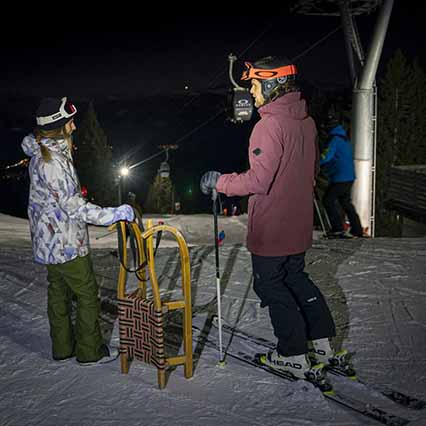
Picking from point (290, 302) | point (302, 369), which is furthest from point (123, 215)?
point (302, 369)

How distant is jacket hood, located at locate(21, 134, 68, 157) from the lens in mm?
3783

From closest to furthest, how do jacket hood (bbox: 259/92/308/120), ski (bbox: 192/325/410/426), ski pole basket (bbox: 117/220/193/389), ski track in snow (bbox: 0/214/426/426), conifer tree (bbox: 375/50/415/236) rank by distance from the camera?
ski (bbox: 192/325/410/426) → ski track in snow (bbox: 0/214/426/426) → jacket hood (bbox: 259/92/308/120) → ski pole basket (bbox: 117/220/193/389) → conifer tree (bbox: 375/50/415/236)

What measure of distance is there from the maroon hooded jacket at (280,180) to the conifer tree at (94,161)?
55.5 m

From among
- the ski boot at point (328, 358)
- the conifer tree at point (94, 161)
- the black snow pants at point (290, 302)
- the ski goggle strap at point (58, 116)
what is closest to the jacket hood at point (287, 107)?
the black snow pants at point (290, 302)

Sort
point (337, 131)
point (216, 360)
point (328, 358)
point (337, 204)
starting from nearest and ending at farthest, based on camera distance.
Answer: point (328, 358), point (216, 360), point (337, 131), point (337, 204)

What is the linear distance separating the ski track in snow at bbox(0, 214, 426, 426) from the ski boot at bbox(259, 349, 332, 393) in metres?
0.09

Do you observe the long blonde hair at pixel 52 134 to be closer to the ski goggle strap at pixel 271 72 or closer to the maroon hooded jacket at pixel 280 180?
the maroon hooded jacket at pixel 280 180

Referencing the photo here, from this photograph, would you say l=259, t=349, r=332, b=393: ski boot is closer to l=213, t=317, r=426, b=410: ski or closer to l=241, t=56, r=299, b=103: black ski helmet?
l=213, t=317, r=426, b=410: ski

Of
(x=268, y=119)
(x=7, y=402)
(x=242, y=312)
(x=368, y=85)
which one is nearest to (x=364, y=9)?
(x=368, y=85)

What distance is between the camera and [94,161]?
59406 mm

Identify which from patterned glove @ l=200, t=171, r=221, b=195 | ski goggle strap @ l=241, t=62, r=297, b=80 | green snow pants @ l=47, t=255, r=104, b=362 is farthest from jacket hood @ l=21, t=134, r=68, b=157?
ski goggle strap @ l=241, t=62, r=297, b=80

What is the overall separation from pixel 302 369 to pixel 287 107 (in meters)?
1.66

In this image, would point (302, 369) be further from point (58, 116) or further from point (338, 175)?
point (338, 175)

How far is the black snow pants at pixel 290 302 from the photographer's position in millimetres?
3746
